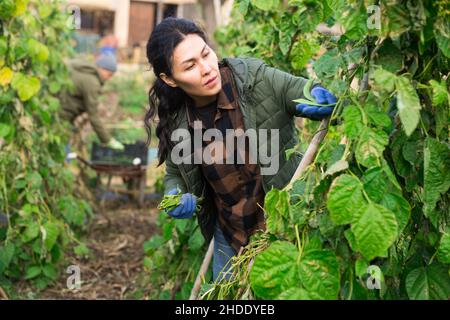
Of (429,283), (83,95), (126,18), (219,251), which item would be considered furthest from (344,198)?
(126,18)

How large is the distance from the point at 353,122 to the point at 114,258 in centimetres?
363

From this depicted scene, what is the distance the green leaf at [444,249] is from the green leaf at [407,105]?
28 cm

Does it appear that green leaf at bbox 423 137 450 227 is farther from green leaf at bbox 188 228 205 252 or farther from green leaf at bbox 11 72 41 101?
green leaf at bbox 11 72 41 101

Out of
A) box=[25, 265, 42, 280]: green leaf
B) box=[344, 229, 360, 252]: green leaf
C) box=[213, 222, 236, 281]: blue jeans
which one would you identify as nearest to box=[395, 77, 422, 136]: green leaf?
box=[344, 229, 360, 252]: green leaf

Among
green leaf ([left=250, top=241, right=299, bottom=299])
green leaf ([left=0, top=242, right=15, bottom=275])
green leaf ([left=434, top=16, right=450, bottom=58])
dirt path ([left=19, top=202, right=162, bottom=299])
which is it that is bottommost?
dirt path ([left=19, top=202, right=162, bottom=299])

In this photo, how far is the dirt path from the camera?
13.3 ft

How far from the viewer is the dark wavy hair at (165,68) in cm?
220

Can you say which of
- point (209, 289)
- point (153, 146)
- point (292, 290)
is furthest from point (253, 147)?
point (153, 146)

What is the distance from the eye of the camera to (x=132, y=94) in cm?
1142

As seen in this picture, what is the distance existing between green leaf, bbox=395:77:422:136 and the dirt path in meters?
2.82

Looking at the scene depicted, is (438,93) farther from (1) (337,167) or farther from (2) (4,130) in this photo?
(2) (4,130)

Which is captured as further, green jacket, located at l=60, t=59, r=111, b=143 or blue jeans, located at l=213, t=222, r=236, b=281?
green jacket, located at l=60, t=59, r=111, b=143

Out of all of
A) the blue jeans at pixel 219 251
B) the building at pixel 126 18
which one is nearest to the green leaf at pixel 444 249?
the blue jeans at pixel 219 251
